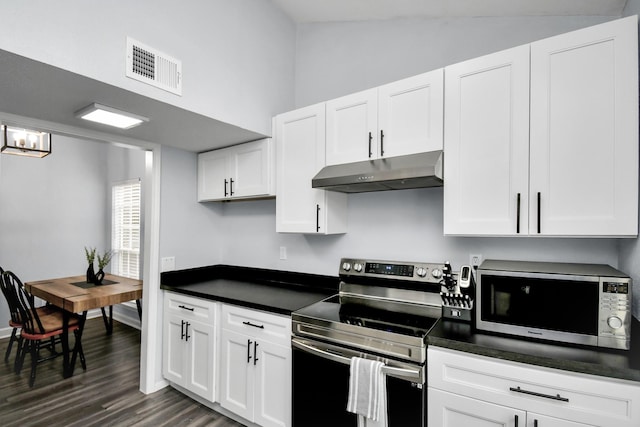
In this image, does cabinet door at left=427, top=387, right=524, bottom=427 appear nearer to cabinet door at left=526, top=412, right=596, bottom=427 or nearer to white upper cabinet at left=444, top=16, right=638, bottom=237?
cabinet door at left=526, top=412, right=596, bottom=427

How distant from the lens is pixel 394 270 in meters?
2.08

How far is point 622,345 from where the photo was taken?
4.31 feet

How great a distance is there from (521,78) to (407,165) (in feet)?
2.26

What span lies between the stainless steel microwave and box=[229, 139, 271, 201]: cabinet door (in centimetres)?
171

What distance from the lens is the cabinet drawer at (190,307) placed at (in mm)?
2419

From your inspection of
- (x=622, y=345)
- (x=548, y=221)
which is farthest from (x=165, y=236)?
(x=622, y=345)

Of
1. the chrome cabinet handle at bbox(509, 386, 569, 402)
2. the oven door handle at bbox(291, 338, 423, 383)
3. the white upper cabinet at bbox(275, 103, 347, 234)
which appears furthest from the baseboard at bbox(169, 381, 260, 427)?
the chrome cabinet handle at bbox(509, 386, 569, 402)

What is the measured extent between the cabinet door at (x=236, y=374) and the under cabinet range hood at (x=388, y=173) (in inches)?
48.3

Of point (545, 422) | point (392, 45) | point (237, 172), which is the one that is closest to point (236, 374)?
point (237, 172)

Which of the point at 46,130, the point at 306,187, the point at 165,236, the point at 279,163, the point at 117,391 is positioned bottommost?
the point at 117,391

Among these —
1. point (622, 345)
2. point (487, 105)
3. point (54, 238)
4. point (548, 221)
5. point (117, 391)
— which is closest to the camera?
point (622, 345)

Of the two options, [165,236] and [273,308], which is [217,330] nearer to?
[273,308]

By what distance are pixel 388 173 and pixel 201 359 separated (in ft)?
6.58

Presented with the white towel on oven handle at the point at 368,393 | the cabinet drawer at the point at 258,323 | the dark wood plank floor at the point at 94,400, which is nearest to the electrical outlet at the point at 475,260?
the white towel on oven handle at the point at 368,393
